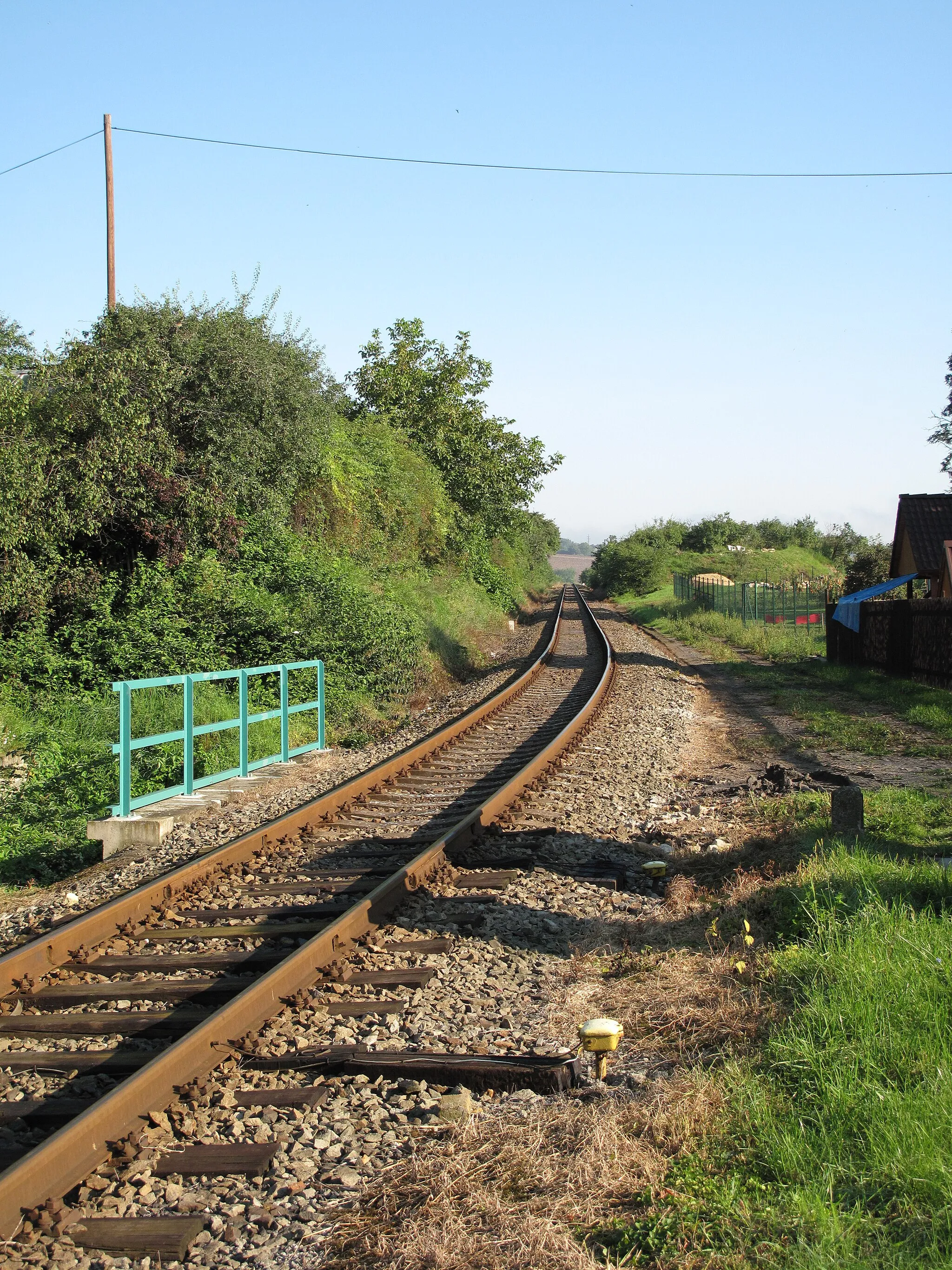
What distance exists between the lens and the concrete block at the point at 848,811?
7.37m

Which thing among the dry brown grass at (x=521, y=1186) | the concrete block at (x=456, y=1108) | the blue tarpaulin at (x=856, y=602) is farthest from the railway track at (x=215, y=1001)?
the blue tarpaulin at (x=856, y=602)

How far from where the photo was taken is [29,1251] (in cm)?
313

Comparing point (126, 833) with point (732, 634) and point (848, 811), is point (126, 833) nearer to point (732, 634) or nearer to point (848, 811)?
point (848, 811)

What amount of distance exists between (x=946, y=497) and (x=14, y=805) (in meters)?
24.6

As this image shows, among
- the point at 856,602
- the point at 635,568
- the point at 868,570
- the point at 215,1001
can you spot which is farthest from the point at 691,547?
the point at 215,1001

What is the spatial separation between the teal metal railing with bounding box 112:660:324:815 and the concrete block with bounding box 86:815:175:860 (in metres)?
0.15

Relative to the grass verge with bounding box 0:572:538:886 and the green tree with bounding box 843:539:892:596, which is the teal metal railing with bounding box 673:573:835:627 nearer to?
the green tree with bounding box 843:539:892:596

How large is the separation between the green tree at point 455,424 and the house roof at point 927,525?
647 inches

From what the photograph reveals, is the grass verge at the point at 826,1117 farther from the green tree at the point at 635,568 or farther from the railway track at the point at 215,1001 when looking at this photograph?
the green tree at the point at 635,568

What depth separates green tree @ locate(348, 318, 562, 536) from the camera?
1549 inches

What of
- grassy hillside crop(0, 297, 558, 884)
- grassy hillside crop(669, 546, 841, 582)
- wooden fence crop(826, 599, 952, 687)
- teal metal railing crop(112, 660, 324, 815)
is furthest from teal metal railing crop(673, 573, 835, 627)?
teal metal railing crop(112, 660, 324, 815)

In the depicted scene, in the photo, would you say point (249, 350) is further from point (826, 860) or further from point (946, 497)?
point (946, 497)

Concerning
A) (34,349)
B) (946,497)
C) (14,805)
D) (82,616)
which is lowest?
(14,805)

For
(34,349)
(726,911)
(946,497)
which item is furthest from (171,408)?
(946,497)
